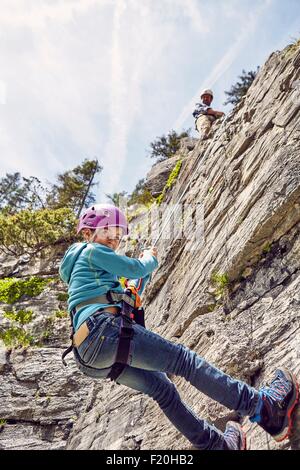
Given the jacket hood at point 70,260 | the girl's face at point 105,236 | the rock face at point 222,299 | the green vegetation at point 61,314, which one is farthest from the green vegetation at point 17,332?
the girl's face at point 105,236

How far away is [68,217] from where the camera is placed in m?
21.2

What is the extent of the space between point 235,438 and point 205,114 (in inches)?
545

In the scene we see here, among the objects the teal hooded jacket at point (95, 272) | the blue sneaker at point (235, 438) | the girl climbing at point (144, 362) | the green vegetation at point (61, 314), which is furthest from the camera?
the green vegetation at point (61, 314)

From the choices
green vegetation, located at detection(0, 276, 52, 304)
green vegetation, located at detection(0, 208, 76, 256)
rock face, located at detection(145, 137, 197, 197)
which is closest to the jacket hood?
green vegetation, located at detection(0, 276, 52, 304)

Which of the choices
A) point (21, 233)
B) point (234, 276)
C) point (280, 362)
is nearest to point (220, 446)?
point (280, 362)

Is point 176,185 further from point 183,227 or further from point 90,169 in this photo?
point 90,169

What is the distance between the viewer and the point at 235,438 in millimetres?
4219

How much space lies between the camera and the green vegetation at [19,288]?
52.9 feet

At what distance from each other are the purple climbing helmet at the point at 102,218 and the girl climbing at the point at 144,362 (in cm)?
38

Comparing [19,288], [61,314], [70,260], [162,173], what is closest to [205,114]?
[162,173]

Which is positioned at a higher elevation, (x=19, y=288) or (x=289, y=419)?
(x=289, y=419)

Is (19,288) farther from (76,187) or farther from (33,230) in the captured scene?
(76,187)

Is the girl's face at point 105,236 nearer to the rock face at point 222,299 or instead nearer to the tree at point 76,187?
the rock face at point 222,299

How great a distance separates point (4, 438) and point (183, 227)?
8.25 m
